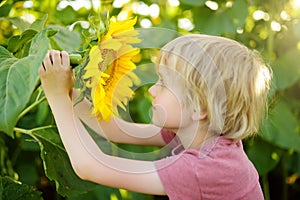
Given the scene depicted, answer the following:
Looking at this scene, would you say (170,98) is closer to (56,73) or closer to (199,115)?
(199,115)

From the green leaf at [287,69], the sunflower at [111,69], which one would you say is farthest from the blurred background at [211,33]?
the sunflower at [111,69]

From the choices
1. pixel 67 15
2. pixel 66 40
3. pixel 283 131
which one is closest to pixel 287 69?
pixel 283 131

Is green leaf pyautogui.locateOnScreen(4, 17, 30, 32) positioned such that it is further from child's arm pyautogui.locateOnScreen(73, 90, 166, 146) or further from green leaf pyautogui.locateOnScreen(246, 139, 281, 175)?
green leaf pyautogui.locateOnScreen(246, 139, 281, 175)

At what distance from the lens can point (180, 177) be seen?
1.06 metres

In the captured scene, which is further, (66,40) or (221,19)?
(221,19)

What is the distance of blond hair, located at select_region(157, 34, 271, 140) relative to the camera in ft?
3.56

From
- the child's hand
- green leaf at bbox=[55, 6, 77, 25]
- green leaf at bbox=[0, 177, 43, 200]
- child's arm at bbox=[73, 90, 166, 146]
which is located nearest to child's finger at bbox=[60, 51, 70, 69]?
the child's hand

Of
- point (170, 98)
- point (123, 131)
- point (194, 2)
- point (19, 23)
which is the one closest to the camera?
point (170, 98)

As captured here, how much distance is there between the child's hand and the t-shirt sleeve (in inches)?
7.0

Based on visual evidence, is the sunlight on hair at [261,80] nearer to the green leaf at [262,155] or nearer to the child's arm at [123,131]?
the child's arm at [123,131]

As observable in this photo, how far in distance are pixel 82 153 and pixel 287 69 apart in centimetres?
97

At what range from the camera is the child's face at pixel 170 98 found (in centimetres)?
109

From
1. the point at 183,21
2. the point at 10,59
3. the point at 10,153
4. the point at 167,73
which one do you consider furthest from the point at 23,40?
the point at 183,21

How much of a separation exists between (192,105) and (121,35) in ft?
0.49
